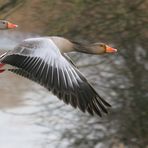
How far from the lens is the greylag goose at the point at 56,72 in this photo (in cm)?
564

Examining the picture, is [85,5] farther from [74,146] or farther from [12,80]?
[12,80]

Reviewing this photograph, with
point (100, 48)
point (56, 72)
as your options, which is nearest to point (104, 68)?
point (100, 48)

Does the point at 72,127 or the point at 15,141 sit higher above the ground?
the point at 72,127

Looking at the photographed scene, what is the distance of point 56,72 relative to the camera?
18.9 feet

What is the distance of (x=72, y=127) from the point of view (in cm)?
1048

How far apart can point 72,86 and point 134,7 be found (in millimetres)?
4495

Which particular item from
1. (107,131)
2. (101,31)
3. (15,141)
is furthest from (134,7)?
(15,141)

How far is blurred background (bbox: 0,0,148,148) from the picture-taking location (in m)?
9.96

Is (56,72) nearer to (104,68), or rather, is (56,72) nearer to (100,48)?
(100,48)

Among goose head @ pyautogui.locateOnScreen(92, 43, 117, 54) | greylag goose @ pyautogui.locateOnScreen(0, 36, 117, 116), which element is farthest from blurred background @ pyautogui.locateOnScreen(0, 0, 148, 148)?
greylag goose @ pyautogui.locateOnScreen(0, 36, 117, 116)

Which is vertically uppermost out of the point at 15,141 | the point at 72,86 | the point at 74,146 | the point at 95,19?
the point at 72,86

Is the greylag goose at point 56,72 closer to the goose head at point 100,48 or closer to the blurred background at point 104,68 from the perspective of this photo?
the goose head at point 100,48

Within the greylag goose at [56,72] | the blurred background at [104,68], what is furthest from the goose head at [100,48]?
the blurred background at [104,68]

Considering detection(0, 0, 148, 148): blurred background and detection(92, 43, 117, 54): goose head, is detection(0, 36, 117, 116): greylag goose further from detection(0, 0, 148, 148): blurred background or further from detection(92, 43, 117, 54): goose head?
detection(0, 0, 148, 148): blurred background
